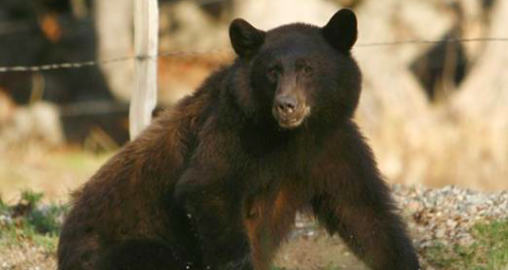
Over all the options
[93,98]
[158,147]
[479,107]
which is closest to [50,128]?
[93,98]

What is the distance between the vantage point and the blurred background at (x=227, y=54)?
15734 mm

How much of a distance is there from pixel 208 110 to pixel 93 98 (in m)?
14.0

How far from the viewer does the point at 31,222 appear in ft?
29.7

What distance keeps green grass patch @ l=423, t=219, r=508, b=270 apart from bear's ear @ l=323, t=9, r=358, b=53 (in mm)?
1752

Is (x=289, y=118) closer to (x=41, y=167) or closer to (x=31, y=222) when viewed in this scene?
(x=31, y=222)

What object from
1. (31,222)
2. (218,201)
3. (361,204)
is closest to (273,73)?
(218,201)

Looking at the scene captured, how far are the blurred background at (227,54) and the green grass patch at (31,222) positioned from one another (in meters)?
4.55

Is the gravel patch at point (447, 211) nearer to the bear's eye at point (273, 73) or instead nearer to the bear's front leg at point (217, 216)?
the bear's front leg at point (217, 216)

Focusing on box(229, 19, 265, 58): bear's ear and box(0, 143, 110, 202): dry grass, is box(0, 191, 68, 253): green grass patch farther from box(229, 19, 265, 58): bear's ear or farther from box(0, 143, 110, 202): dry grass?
box(0, 143, 110, 202): dry grass

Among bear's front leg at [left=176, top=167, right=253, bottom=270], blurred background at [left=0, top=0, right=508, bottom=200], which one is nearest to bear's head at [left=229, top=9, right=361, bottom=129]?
bear's front leg at [left=176, top=167, right=253, bottom=270]

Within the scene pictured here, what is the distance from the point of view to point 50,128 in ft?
63.8

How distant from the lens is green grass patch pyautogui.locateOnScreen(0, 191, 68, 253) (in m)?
8.66

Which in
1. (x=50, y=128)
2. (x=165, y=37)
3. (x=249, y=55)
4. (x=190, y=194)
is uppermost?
(x=249, y=55)

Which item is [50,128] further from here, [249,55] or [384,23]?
[249,55]
